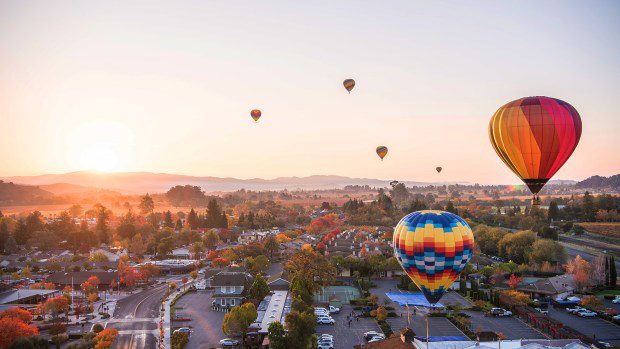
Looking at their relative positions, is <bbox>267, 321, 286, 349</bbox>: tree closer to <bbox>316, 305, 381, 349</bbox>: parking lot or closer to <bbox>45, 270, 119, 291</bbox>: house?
<bbox>316, 305, 381, 349</bbox>: parking lot

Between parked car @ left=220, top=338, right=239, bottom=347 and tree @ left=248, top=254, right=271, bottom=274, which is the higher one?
tree @ left=248, top=254, right=271, bottom=274

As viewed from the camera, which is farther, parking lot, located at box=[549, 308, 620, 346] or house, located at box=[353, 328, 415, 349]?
parking lot, located at box=[549, 308, 620, 346]

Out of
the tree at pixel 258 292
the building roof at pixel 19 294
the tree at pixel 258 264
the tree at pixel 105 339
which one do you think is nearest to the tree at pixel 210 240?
the tree at pixel 258 264

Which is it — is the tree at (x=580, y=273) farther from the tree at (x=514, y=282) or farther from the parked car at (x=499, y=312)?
the parked car at (x=499, y=312)

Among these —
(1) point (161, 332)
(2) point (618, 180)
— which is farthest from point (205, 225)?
(2) point (618, 180)

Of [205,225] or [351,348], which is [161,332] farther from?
[205,225]

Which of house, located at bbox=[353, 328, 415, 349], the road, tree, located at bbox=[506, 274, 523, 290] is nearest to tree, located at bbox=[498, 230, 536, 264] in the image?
tree, located at bbox=[506, 274, 523, 290]
